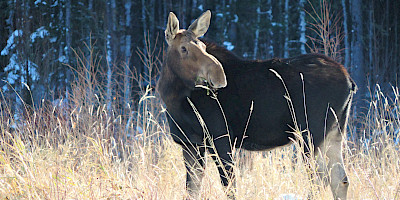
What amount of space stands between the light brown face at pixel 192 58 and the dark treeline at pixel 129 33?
8695mm

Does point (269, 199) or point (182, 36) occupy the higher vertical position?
point (182, 36)

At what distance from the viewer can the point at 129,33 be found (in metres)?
15.5

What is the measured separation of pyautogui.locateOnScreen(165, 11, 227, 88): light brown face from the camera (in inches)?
155

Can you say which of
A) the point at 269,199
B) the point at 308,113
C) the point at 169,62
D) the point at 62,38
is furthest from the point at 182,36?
the point at 62,38

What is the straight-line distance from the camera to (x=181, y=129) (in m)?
4.23

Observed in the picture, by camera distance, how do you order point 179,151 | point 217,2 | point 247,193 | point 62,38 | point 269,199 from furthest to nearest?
point 217,2 → point 62,38 → point 179,151 → point 247,193 → point 269,199

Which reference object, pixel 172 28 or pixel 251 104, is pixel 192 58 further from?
pixel 251 104

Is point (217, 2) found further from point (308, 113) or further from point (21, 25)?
point (308, 113)

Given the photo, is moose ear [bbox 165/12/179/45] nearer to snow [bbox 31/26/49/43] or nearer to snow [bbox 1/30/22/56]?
snow [bbox 1/30/22/56]

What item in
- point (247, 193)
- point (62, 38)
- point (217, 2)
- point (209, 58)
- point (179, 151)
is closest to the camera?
point (247, 193)

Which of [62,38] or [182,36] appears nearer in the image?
[182,36]

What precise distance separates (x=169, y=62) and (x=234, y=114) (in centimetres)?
86

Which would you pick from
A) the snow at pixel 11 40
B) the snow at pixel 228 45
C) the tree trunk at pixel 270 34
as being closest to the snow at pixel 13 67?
the snow at pixel 11 40

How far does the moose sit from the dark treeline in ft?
28.7
